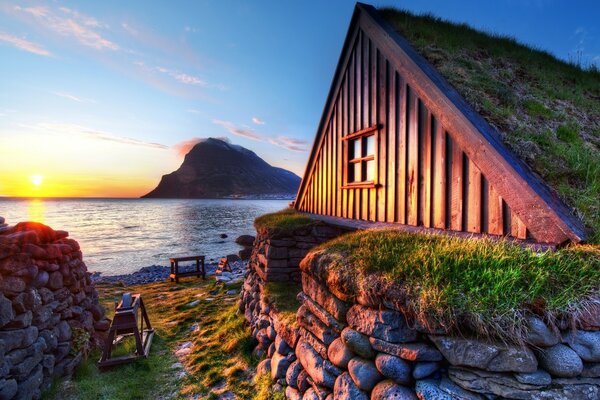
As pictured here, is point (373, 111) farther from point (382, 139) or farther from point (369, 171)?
point (369, 171)

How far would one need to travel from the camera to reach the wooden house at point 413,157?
3492 mm

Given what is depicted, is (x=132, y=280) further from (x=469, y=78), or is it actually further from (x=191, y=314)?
(x=469, y=78)

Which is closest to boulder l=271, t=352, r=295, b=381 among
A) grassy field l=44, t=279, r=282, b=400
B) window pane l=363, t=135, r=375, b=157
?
grassy field l=44, t=279, r=282, b=400

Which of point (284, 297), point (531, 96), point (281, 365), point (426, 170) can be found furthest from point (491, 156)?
point (284, 297)

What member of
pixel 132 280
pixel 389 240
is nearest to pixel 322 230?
pixel 389 240

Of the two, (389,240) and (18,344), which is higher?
(389,240)

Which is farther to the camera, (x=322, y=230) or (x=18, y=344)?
(x=322, y=230)

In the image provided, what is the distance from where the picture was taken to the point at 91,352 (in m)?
6.60

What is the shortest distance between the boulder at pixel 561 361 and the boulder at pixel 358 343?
1.49 m

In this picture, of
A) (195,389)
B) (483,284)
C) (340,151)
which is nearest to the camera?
(483,284)

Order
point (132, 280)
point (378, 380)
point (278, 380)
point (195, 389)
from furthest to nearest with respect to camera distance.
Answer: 1. point (132, 280)
2. point (195, 389)
3. point (278, 380)
4. point (378, 380)

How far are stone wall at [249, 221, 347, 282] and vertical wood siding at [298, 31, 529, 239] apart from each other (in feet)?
2.54

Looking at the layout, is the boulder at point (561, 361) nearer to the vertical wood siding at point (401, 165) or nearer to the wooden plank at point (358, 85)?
the vertical wood siding at point (401, 165)

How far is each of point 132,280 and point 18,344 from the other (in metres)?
18.3
